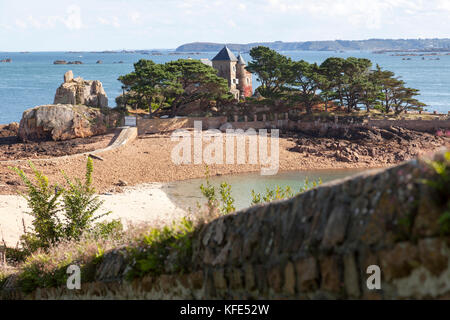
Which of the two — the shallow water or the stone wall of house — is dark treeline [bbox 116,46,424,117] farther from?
the stone wall of house

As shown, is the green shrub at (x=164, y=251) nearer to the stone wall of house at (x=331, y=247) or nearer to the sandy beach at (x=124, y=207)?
the stone wall of house at (x=331, y=247)

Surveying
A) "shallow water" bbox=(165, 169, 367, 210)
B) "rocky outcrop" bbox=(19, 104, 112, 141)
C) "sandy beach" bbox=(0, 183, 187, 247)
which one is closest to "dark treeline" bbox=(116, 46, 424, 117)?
"rocky outcrop" bbox=(19, 104, 112, 141)

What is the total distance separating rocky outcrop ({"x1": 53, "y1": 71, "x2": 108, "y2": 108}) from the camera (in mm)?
40062

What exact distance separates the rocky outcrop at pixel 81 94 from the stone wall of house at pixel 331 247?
3615 cm

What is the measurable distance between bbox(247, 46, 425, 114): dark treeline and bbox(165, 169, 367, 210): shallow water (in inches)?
468

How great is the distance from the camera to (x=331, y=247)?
4.98 meters

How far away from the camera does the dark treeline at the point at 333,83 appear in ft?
141

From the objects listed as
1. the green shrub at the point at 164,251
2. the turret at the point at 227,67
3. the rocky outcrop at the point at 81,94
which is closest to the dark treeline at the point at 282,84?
the rocky outcrop at the point at 81,94

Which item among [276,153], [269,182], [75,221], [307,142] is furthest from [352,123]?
[75,221]

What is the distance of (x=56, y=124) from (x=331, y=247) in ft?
117

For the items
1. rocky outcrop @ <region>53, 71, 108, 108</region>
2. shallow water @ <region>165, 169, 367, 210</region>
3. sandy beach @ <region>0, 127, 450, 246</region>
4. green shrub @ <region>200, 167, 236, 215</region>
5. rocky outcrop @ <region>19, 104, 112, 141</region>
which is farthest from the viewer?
rocky outcrop @ <region>53, 71, 108, 108</region>

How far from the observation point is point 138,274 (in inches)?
284

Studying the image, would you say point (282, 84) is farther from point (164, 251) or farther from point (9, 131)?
point (164, 251)

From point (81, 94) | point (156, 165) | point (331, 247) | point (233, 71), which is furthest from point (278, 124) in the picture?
point (331, 247)
